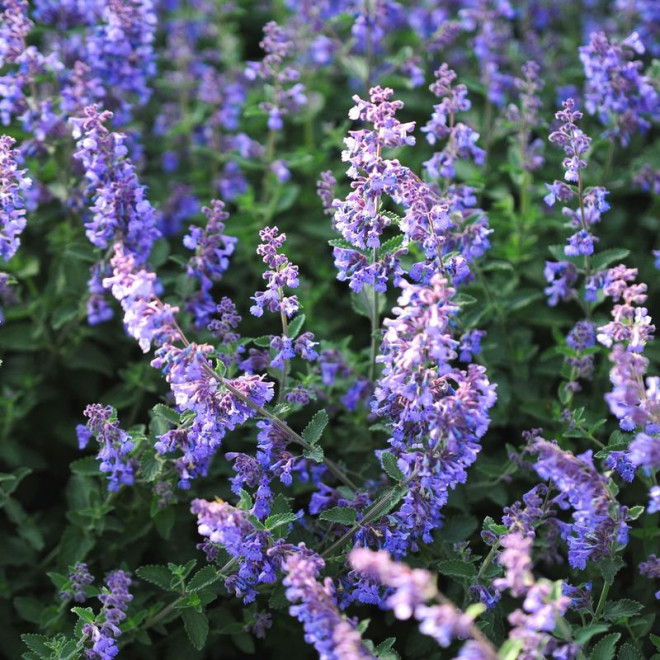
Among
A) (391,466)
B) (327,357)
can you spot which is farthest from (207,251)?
(391,466)

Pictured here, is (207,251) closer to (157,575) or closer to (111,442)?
(111,442)

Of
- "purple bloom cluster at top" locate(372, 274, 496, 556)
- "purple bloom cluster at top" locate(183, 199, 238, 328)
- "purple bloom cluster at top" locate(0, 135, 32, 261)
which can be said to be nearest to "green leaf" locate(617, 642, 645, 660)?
"purple bloom cluster at top" locate(372, 274, 496, 556)

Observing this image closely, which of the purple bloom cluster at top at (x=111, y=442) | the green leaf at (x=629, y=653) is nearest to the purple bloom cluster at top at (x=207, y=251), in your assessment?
the purple bloom cluster at top at (x=111, y=442)

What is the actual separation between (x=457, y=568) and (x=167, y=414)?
143 centimetres

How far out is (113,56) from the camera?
18.2ft

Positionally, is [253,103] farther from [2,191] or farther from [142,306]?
[142,306]

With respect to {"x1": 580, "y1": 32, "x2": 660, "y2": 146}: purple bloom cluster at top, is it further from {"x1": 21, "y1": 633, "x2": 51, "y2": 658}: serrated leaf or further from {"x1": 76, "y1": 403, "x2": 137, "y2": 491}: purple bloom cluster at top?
{"x1": 21, "y1": 633, "x2": 51, "y2": 658}: serrated leaf

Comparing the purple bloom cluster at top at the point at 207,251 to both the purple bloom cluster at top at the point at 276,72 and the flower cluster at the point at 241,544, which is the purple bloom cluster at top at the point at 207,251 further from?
the flower cluster at the point at 241,544

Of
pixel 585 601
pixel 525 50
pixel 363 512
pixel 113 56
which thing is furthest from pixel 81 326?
pixel 525 50

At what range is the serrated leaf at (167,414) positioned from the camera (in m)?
4.11

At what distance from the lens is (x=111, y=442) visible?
162 inches

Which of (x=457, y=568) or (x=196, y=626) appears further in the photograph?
(x=196, y=626)

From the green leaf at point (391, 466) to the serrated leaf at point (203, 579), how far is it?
2.76 feet

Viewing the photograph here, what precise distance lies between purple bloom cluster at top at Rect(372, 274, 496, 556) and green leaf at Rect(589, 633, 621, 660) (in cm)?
80
